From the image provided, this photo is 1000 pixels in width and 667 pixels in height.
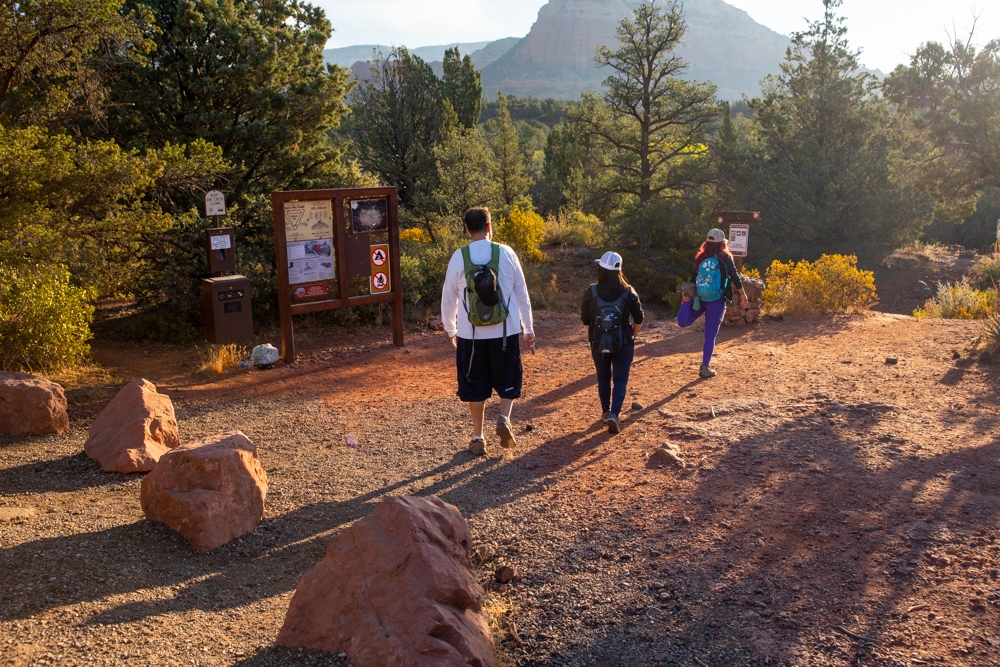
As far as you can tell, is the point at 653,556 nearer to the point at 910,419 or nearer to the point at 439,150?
the point at 910,419

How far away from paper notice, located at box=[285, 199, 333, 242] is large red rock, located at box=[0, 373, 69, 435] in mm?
3333

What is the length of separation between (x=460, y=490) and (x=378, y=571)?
2058mm

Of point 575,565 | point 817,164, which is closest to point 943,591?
point 575,565

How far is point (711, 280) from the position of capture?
25.6 feet

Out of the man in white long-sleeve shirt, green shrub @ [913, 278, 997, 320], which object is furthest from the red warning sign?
green shrub @ [913, 278, 997, 320]

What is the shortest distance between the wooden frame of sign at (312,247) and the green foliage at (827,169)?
1583cm

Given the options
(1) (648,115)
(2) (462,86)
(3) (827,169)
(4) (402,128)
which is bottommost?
(3) (827,169)

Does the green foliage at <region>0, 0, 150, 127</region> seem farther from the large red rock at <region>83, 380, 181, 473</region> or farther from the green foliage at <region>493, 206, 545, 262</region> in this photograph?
the green foliage at <region>493, 206, 545, 262</region>

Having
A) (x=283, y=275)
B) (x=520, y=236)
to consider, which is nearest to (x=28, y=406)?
(x=283, y=275)

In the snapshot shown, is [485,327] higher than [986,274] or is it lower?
higher

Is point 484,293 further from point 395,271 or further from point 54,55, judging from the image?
point 54,55

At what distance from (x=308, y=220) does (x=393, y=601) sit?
22.2ft

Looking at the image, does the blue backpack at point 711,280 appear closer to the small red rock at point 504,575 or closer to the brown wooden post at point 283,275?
the small red rock at point 504,575

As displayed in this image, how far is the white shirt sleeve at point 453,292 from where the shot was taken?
18.5 ft
